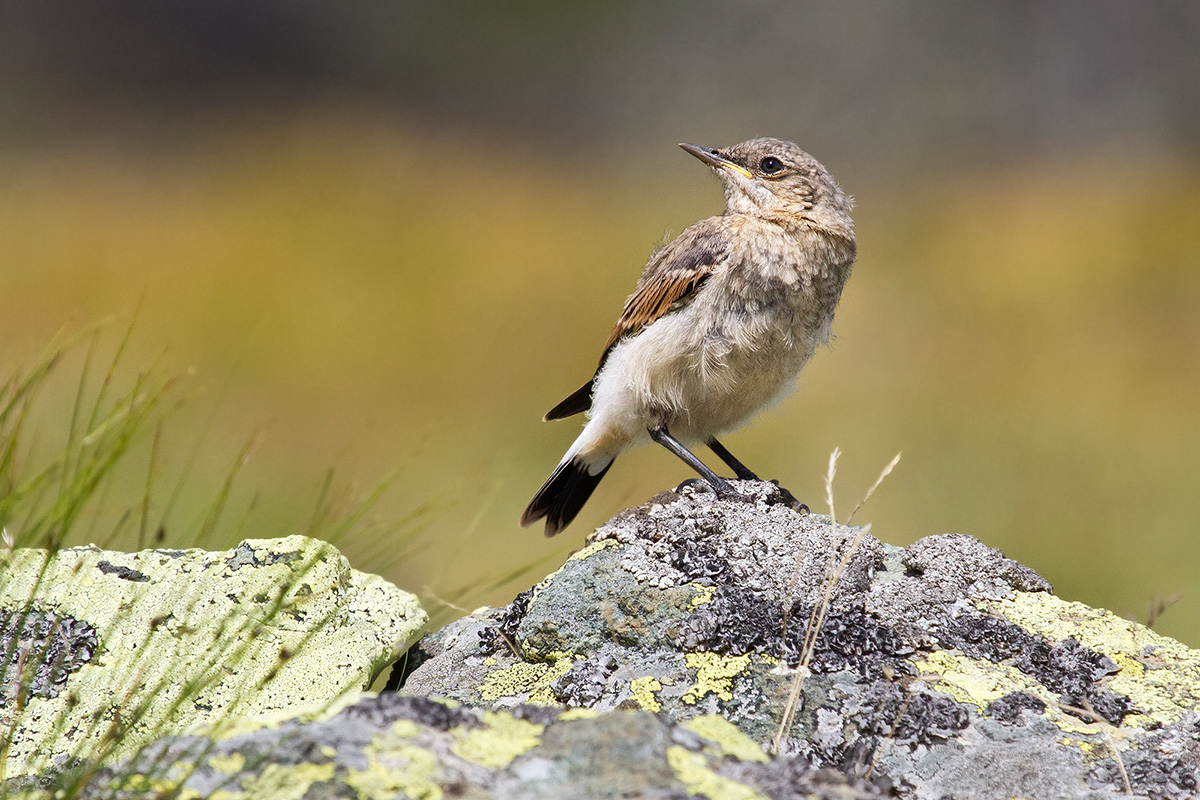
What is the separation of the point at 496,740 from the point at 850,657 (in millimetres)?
1591

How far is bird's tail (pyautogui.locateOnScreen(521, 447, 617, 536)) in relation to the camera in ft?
21.2

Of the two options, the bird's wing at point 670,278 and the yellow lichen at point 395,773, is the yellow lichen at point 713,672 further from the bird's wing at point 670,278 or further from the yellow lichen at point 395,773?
the bird's wing at point 670,278

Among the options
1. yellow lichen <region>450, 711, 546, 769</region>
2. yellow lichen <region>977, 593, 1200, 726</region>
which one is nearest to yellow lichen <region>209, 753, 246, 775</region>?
yellow lichen <region>450, 711, 546, 769</region>

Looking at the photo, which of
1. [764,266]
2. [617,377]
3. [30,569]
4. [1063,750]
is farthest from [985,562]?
[30,569]

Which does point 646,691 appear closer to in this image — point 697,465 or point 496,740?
point 496,740

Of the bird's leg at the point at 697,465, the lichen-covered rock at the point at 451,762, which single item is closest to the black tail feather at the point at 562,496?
the bird's leg at the point at 697,465

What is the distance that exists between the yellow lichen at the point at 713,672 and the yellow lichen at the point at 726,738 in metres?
0.88

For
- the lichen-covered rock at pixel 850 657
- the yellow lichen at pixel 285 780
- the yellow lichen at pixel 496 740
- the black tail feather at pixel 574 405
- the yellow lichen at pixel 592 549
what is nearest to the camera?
the yellow lichen at pixel 285 780

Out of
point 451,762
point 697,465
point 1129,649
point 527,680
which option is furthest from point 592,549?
point 451,762

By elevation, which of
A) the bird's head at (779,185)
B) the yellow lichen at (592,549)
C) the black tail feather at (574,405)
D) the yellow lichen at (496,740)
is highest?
the bird's head at (779,185)

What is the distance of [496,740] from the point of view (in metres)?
2.27

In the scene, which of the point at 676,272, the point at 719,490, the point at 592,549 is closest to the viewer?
the point at 592,549

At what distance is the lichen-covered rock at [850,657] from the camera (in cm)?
310

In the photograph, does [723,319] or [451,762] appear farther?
[723,319]
